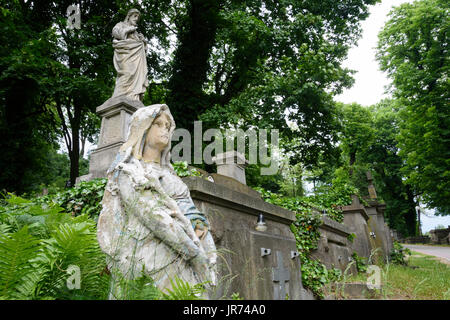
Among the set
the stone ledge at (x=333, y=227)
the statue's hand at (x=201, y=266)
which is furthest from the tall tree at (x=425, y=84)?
the statue's hand at (x=201, y=266)

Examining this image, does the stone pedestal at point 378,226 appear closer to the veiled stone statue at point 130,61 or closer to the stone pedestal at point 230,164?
the stone pedestal at point 230,164

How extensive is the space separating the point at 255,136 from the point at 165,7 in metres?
7.55

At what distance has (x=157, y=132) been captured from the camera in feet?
8.35

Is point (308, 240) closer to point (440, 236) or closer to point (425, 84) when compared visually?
point (425, 84)

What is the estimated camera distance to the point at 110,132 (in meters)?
6.36

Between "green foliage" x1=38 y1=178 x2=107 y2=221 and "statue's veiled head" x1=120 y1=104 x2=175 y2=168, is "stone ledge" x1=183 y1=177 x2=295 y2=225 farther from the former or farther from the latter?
"green foliage" x1=38 y1=178 x2=107 y2=221

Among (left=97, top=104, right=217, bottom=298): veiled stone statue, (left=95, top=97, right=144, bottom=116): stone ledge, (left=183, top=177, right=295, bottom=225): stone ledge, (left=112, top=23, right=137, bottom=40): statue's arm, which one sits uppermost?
(left=112, top=23, right=137, bottom=40): statue's arm

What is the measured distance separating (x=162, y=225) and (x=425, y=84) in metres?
21.3

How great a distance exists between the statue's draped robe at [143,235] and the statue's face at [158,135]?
38 cm

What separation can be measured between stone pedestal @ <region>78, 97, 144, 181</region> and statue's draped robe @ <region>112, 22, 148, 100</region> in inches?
16.4

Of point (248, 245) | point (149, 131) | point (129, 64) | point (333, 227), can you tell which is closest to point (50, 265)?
point (149, 131)

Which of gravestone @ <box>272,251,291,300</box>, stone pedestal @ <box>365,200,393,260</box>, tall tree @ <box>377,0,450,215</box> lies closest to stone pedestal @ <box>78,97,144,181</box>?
gravestone @ <box>272,251,291,300</box>

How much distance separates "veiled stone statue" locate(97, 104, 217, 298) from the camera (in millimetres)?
1992

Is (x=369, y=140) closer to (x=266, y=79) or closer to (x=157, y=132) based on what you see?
(x=266, y=79)
